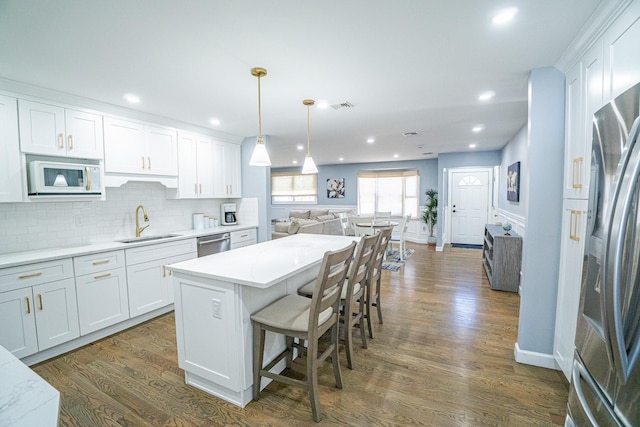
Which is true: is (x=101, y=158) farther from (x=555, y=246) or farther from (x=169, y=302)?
(x=555, y=246)

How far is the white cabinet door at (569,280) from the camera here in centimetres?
191

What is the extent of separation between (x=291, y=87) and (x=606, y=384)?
2.77m

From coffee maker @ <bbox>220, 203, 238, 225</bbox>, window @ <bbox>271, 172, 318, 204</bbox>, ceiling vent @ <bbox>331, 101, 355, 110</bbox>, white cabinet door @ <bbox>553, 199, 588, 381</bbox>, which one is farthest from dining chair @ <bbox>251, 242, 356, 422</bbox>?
window @ <bbox>271, 172, 318, 204</bbox>

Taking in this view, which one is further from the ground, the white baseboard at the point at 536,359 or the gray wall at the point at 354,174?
the gray wall at the point at 354,174

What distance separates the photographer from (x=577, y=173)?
77.1 inches

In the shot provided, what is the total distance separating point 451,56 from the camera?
2.12m

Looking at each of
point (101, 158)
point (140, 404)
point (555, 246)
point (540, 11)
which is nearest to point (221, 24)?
point (540, 11)

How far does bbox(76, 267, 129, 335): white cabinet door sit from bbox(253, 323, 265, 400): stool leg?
6.48ft

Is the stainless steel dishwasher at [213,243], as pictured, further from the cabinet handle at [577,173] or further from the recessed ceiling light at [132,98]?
the cabinet handle at [577,173]

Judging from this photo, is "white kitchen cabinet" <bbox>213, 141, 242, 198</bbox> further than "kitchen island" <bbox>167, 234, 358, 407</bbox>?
Yes

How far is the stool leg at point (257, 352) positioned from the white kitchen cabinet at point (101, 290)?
1.98 metres

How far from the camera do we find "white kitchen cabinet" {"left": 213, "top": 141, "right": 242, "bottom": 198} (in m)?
4.50

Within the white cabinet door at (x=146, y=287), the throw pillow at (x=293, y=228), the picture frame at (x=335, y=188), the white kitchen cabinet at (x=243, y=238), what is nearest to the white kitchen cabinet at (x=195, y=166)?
the white kitchen cabinet at (x=243, y=238)

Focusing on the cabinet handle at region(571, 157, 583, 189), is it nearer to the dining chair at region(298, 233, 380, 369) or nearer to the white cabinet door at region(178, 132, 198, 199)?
the dining chair at region(298, 233, 380, 369)
